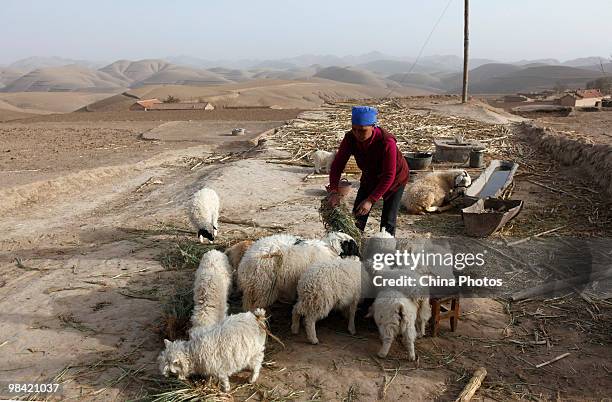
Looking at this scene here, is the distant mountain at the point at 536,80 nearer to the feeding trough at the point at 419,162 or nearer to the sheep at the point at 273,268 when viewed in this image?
the feeding trough at the point at 419,162

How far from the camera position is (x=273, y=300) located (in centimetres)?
470

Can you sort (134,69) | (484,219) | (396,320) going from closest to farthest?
(396,320) → (484,219) → (134,69)

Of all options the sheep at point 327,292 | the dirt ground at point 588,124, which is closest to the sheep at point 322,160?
the sheep at point 327,292

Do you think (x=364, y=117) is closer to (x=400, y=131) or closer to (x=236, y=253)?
(x=236, y=253)

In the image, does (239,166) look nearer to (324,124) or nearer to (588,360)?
(324,124)

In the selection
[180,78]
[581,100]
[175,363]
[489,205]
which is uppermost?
[180,78]

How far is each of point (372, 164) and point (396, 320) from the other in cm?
193

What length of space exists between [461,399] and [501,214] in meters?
3.57

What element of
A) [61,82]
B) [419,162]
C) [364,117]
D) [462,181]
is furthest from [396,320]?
[61,82]

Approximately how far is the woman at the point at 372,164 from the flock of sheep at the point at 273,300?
522mm

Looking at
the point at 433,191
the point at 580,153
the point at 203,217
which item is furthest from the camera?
the point at 580,153

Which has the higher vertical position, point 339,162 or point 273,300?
point 339,162

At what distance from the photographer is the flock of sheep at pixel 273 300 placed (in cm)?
372

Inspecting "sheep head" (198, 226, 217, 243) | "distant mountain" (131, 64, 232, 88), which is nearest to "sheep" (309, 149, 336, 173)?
"sheep head" (198, 226, 217, 243)
